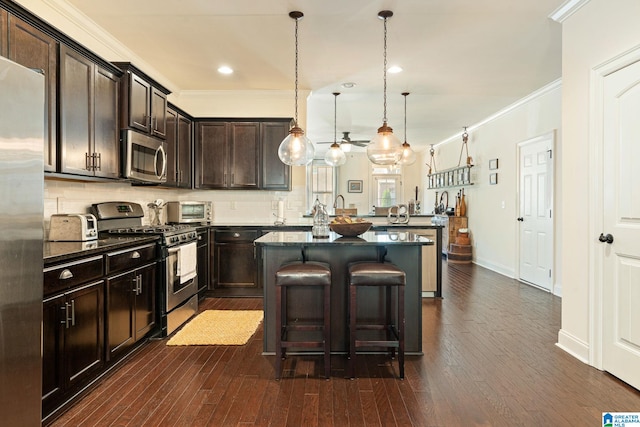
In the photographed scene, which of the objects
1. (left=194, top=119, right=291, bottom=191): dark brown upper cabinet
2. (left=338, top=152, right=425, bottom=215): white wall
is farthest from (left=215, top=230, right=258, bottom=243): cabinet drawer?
(left=338, top=152, right=425, bottom=215): white wall

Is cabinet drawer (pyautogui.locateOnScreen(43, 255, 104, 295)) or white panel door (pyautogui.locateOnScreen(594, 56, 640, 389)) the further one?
white panel door (pyautogui.locateOnScreen(594, 56, 640, 389))

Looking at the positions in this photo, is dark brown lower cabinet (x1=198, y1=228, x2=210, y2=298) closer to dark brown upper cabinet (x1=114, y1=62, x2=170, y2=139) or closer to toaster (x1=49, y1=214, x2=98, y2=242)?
dark brown upper cabinet (x1=114, y1=62, x2=170, y2=139)

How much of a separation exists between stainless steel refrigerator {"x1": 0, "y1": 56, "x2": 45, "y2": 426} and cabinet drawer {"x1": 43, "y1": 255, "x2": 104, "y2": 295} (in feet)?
1.20

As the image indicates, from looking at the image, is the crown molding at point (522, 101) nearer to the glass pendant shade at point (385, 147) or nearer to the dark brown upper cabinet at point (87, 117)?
the glass pendant shade at point (385, 147)

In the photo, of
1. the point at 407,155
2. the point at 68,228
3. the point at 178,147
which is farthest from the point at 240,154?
the point at 68,228

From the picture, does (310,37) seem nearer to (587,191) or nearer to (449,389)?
(587,191)

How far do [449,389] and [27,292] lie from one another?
233 centimetres

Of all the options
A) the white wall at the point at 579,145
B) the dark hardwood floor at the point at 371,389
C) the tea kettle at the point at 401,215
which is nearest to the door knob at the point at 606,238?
the white wall at the point at 579,145

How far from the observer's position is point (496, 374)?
2.58 metres

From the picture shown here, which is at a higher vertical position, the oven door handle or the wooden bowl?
the oven door handle

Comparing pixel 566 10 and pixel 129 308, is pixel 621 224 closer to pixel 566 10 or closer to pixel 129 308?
pixel 566 10

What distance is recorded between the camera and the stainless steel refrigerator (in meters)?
1.44

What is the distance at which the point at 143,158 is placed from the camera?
3.47m

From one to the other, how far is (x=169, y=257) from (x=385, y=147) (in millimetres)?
2202
